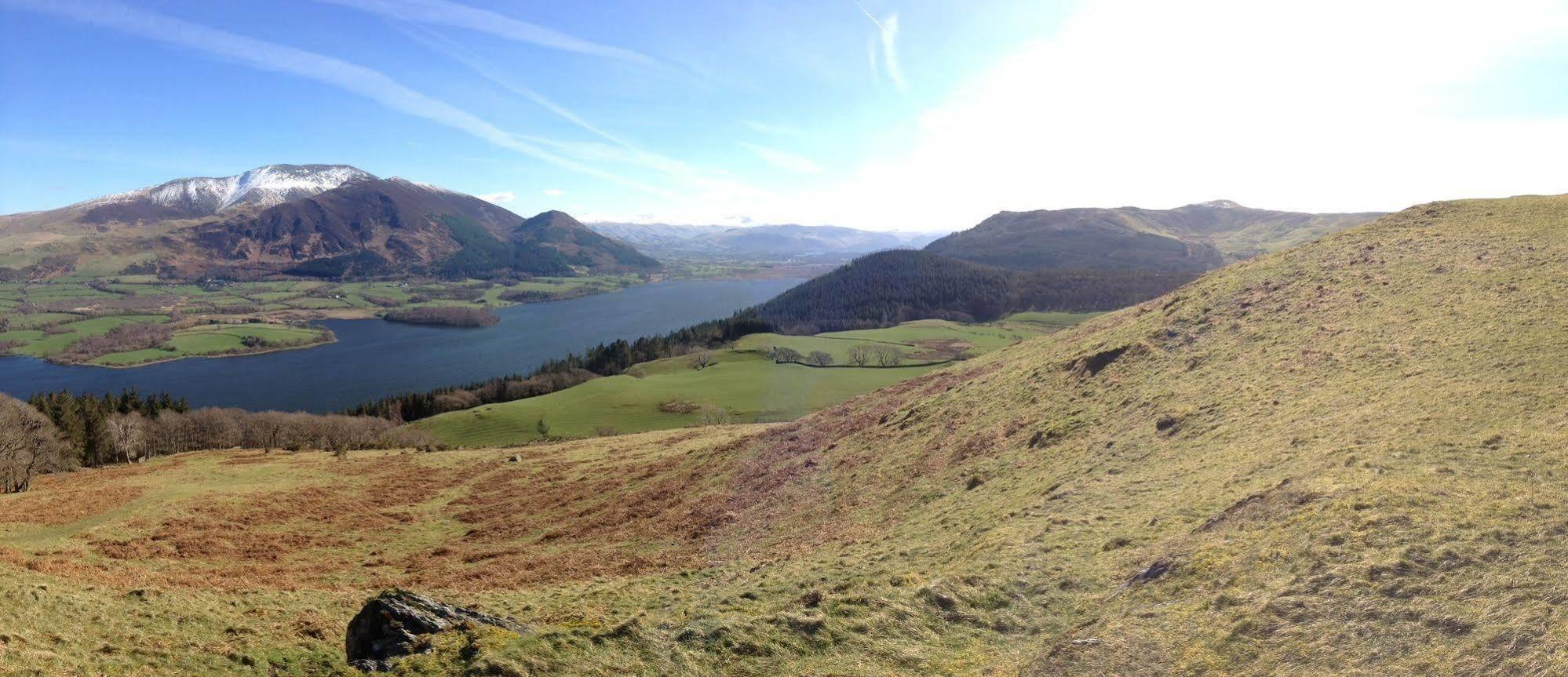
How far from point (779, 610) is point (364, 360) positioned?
199495 millimetres

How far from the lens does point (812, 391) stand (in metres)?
96.3

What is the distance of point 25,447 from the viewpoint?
4156 centimetres

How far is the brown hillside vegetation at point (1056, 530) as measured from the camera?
34.1 ft

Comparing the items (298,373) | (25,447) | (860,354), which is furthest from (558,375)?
(25,447)

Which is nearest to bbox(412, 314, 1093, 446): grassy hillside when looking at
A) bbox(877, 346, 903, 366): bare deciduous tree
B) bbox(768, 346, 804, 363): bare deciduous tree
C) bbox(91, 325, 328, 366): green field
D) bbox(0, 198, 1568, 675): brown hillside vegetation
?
bbox(768, 346, 804, 363): bare deciduous tree

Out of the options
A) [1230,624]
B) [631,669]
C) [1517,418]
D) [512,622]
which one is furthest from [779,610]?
[1517,418]

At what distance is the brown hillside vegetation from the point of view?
1038 cm

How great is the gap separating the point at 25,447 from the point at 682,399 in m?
66.6

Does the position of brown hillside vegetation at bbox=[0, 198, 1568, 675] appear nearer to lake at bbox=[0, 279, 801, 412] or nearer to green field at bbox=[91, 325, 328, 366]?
lake at bbox=[0, 279, 801, 412]

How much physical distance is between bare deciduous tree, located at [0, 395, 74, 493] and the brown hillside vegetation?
1120 cm

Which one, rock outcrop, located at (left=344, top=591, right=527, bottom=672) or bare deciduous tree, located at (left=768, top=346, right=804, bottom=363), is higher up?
rock outcrop, located at (left=344, top=591, right=527, bottom=672)

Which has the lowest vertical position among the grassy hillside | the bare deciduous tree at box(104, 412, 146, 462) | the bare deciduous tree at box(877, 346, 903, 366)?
the grassy hillside

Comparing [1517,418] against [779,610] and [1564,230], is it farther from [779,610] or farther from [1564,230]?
[1564,230]

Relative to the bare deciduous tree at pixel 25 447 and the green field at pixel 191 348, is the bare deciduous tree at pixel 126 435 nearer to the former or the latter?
the bare deciduous tree at pixel 25 447
